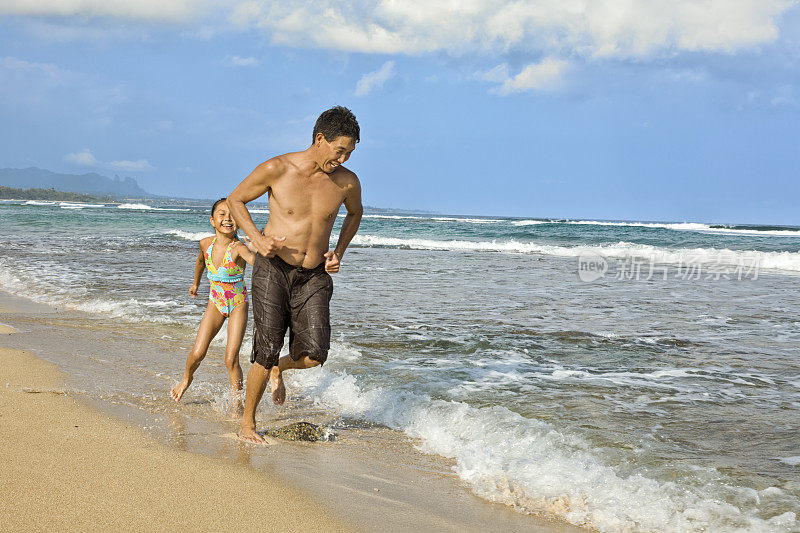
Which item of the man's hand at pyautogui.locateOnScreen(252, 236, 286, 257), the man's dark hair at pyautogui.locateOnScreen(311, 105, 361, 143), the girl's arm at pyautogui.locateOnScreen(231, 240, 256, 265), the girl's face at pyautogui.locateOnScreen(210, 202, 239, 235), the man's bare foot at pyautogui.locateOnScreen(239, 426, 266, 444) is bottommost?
the man's bare foot at pyautogui.locateOnScreen(239, 426, 266, 444)

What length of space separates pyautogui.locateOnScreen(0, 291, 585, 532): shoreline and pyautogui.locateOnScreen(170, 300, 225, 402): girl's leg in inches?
6.2

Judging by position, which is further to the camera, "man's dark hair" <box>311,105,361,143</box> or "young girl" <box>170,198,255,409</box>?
"young girl" <box>170,198,255,409</box>

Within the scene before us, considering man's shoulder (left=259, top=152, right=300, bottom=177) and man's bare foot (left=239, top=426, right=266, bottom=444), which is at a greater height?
man's shoulder (left=259, top=152, right=300, bottom=177)

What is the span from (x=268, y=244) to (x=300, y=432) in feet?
4.07

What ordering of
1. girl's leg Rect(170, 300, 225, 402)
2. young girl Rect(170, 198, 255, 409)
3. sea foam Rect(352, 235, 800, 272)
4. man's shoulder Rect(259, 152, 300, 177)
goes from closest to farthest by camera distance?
man's shoulder Rect(259, 152, 300, 177), girl's leg Rect(170, 300, 225, 402), young girl Rect(170, 198, 255, 409), sea foam Rect(352, 235, 800, 272)

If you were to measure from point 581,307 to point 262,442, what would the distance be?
6.85 m

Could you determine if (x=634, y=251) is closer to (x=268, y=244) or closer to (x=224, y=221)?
(x=224, y=221)

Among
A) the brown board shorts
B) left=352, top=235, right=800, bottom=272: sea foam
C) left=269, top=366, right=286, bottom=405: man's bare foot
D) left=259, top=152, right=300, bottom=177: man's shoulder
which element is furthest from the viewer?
left=352, top=235, right=800, bottom=272: sea foam

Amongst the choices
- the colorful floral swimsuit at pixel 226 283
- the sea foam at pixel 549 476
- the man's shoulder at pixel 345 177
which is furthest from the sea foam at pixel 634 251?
the man's shoulder at pixel 345 177

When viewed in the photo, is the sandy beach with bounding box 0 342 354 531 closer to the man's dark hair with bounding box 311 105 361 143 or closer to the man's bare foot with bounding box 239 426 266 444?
the man's bare foot with bounding box 239 426 266 444

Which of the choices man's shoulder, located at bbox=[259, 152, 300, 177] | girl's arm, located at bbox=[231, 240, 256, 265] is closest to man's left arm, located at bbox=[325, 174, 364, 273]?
man's shoulder, located at bbox=[259, 152, 300, 177]

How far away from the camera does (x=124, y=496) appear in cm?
275

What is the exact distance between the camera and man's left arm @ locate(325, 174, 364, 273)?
376 cm

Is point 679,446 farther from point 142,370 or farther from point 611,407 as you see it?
point 142,370
